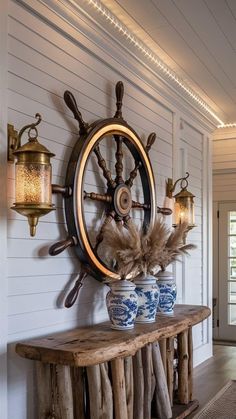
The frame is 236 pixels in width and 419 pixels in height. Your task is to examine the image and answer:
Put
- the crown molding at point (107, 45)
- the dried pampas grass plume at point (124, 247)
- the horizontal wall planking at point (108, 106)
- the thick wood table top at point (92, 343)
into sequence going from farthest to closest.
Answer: the dried pampas grass plume at point (124, 247) → the crown molding at point (107, 45) → the horizontal wall planking at point (108, 106) → the thick wood table top at point (92, 343)

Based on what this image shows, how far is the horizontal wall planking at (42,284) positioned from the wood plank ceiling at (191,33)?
1677 millimetres

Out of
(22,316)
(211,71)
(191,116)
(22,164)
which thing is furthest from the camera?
(191,116)

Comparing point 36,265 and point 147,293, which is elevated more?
point 36,265

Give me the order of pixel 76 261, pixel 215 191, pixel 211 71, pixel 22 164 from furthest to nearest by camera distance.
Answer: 1. pixel 215 191
2. pixel 211 71
3. pixel 76 261
4. pixel 22 164

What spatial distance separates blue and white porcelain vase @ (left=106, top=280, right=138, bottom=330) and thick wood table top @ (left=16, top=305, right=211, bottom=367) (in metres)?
0.05

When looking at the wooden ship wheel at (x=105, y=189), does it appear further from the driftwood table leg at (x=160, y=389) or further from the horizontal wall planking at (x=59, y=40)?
the driftwood table leg at (x=160, y=389)

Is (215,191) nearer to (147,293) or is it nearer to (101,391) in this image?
(147,293)

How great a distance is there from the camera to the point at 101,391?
244 centimetres

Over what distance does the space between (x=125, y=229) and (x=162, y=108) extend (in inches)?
56.3

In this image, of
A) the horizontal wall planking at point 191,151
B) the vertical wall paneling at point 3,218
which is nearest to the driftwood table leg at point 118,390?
the vertical wall paneling at point 3,218

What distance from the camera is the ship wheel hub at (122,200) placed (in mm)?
3074

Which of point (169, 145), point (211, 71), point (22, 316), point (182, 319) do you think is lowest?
point (182, 319)

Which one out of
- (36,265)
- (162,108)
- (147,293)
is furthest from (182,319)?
Result: (162,108)

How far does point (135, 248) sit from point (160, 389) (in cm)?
102
